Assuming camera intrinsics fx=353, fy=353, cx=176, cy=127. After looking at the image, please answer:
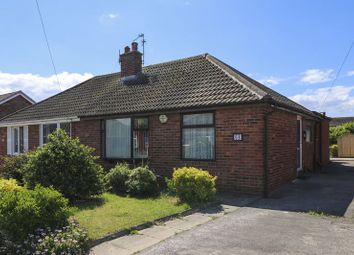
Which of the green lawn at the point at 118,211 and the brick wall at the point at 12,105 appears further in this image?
the brick wall at the point at 12,105

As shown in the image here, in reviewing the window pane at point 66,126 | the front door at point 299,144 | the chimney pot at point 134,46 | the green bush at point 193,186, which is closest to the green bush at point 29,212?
the green bush at point 193,186

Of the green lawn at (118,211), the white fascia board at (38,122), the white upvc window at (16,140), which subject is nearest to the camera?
the green lawn at (118,211)

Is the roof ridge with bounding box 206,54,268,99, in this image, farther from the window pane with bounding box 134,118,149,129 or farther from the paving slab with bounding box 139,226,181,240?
the paving slab with bounding box 139,226,181,240

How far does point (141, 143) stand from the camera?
1305cm

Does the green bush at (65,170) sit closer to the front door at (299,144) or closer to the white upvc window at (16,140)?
the front door at (299,144)

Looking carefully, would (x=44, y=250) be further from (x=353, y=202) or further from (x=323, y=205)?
(x=353, y=202)

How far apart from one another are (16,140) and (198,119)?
40.9 feet

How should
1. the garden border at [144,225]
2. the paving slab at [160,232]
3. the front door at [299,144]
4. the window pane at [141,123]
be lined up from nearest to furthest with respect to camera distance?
the garden border at [144,225] → the paving slab at [160,232] → the window pane at [141,123] → the front door at [299,144]

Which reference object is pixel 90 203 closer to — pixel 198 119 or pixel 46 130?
pixel 198 119

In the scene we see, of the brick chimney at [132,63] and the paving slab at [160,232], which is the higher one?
the brick chimney at [132,63]

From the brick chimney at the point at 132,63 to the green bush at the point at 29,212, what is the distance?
36.1 ft

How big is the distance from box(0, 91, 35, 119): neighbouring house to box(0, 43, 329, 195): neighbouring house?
12638 mm

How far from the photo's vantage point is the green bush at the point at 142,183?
10086 mm

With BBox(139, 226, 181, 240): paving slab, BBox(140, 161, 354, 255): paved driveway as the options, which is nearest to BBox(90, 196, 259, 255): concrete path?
BBox(139, 226, 181, 240): paving slab
